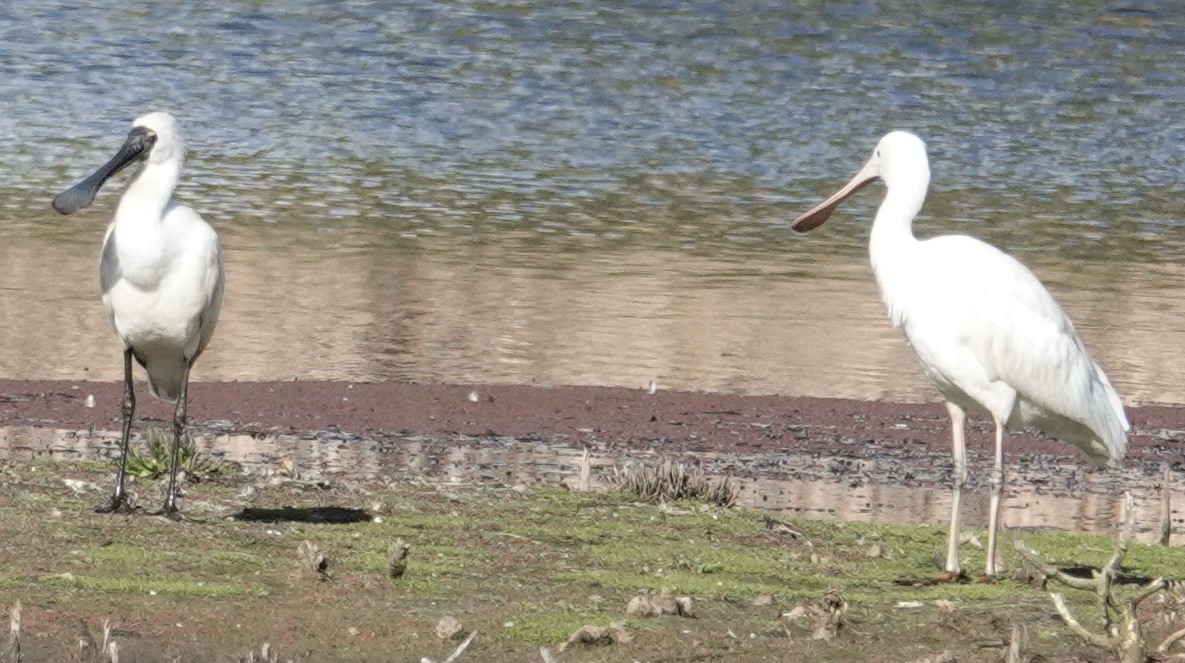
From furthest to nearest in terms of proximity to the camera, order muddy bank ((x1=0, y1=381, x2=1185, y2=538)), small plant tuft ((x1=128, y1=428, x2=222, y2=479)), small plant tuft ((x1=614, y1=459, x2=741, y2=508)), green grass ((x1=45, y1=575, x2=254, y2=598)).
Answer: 1. muddy bank ((x1=0, y1=381, x2=1185, y2=538))
2. small plant tuft ((x1=614, y1=459, x2=741, y2=508))
3. small plant tuft ((x1=128, y1=428, x2=222, y2=479))
4. green grass ((x1=45, y1=575, x2=254, y2=598))

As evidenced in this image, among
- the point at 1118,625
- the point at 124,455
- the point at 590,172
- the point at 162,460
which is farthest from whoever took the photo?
the point at 590,172

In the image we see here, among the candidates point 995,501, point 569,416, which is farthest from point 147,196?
point 569,416

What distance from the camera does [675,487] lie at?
10.8m

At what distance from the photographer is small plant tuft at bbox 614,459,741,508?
10.7 m

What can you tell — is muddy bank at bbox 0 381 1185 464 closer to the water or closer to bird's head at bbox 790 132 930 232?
the water

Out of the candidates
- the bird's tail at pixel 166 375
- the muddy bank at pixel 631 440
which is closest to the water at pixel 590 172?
the muddy bank at pixel 631 440

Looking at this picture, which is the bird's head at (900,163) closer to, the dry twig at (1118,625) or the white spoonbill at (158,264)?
the dry twig at (1118,625)

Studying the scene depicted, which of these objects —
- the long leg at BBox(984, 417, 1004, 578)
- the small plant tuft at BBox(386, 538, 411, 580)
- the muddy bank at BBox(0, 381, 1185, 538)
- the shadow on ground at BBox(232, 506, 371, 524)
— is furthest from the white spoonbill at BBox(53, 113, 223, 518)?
the long leg at BBox(984, 417, 1004, 578)

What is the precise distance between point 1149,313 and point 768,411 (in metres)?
6.58

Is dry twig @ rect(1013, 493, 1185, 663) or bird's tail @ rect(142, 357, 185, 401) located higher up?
dry twig @ rect(1013, 493, 1185, 663)

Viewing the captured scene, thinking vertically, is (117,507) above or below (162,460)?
above

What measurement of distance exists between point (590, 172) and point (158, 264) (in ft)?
59.9

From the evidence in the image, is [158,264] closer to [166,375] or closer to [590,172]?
[166,375]

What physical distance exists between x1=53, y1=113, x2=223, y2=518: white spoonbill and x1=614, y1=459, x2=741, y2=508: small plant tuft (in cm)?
222
